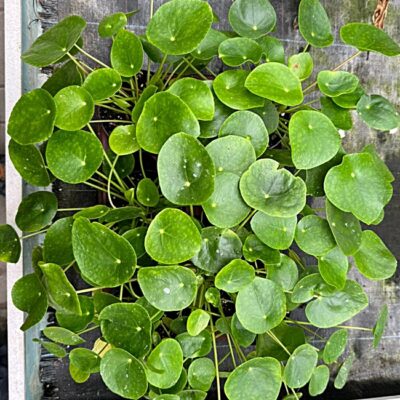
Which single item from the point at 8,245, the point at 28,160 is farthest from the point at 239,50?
the point at 8,245

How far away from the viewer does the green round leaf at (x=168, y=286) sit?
76 cm

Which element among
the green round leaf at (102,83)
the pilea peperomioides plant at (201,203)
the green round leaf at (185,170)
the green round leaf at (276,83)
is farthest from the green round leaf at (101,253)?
the green round leaf at (276,83)

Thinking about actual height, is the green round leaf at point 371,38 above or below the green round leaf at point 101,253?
above

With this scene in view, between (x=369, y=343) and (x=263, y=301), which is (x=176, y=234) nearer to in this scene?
(x=263, y=301)

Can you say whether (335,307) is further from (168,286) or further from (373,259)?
(168,286)

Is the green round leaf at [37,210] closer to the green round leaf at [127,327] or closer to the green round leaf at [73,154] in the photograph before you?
the green round leaf at [73,154]

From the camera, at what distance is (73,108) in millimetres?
761

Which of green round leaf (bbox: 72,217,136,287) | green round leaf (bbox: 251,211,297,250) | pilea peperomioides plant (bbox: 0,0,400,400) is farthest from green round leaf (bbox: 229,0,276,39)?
green round leaf (bbox: 72,217,136,287)

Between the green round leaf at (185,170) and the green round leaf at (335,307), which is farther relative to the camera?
the green round leaf at (335,307)

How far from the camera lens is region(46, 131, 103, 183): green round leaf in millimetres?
781

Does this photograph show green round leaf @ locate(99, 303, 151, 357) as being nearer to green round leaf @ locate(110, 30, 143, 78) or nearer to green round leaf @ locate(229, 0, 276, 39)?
green round leaf @ locate(110, 30, 143, 78)

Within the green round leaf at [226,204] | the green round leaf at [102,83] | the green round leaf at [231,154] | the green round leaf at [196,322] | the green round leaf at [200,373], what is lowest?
the green round leaf at [200,373]

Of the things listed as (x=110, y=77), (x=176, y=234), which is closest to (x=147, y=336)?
(x=176, y=234)

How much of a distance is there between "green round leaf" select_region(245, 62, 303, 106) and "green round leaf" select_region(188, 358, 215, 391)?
47 centimetres
